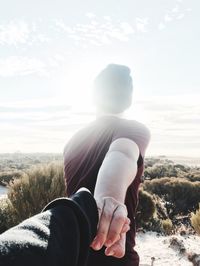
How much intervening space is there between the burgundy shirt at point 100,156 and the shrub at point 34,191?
6.84m

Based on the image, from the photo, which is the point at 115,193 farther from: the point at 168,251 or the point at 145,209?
the point at 145,209

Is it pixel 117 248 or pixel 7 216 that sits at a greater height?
pixel 117 248

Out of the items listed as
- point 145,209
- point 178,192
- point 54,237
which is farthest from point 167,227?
point 54,237

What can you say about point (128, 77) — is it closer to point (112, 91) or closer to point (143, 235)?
point (112, 91)

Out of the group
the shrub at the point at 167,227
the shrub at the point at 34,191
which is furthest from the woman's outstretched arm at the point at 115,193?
the shrub at the point at 167,227

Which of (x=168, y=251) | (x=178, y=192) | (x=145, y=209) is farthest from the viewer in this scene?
(x=178, y=192)

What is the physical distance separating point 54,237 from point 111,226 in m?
0.47

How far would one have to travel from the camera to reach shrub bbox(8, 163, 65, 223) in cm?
887

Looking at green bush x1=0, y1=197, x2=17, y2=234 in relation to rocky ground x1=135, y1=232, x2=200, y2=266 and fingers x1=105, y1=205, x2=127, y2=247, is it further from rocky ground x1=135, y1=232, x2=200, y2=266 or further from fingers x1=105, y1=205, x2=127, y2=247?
fingers x1=105, y1=205, x2=127, y2=247

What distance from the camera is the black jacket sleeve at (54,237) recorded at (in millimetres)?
619

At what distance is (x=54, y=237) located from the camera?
750 mm

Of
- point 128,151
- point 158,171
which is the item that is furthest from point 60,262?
point 158,171

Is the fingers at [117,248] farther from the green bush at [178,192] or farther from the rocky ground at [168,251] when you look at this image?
the green bush at [178,192]

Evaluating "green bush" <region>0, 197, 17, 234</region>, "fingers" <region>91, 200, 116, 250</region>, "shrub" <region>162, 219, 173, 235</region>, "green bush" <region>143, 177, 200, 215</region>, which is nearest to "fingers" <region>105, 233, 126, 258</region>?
"fingers" <region>91, 200, 116, 250</region>
